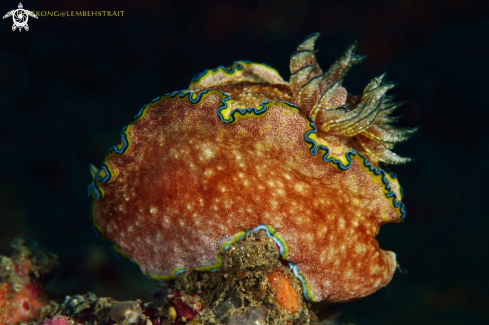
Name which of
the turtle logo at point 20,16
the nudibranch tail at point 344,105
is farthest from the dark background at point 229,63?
the nudibranch tail at point 344,105

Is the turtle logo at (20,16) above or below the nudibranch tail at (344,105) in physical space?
above

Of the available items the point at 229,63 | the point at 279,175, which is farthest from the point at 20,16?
the point at 279,175

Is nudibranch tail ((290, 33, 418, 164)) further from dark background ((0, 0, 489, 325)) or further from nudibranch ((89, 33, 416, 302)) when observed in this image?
dark background ((0, 0, 489, 325))

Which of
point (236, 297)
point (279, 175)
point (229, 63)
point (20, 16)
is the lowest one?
point (236, 297)

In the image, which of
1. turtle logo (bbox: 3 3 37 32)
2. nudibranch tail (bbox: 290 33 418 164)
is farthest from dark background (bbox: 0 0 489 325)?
nudibranch tail (bbox: 290 33 418 164)

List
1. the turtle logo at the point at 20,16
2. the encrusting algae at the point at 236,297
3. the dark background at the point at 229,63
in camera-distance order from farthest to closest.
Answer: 1. the turtle logo at the point at 20,16
2. the dark background at the point at 229,63
3. the encrusting algae at the point at 236,297

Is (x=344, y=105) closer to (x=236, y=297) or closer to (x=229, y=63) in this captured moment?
(x=236, y=297)

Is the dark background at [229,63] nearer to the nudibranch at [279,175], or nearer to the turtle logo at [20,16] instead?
the turtle logo at [20,16]
